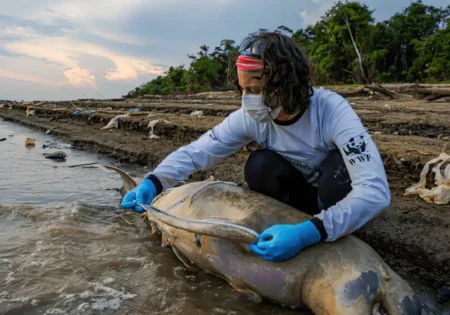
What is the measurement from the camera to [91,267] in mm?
2787

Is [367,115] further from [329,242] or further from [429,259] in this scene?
[329,242]

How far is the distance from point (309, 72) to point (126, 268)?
5.54ft

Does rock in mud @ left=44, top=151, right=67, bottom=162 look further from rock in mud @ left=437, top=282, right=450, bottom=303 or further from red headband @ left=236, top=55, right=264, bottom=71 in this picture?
rock in mud @ left=437, top=282, right=450, bottom=303

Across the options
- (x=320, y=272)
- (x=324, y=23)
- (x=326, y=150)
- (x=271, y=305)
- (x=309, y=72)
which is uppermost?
(x=324, y=23)

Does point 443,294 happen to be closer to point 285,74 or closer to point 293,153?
point 293,153

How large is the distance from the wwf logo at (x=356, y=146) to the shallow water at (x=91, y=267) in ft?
2.99

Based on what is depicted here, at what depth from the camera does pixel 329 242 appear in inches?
85.7

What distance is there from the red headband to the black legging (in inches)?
25.0

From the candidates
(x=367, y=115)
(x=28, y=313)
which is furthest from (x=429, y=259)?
(x=367, y=115)

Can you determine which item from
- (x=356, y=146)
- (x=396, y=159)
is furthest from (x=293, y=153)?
(x=396, y=159)

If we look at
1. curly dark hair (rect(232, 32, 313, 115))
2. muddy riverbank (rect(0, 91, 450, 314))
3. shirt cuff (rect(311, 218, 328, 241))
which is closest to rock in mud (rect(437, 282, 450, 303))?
muddy riverbank (rect(0, 91, 450, 314))

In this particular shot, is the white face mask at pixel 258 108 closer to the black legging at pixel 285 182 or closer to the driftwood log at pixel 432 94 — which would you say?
the black legging at pixel 285 182

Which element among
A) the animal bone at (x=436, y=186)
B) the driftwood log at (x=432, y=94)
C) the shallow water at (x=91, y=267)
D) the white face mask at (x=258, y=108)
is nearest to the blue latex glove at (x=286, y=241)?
the shallow water at (x=91, y=267)

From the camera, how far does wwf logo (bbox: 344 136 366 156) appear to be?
7.04 feet
